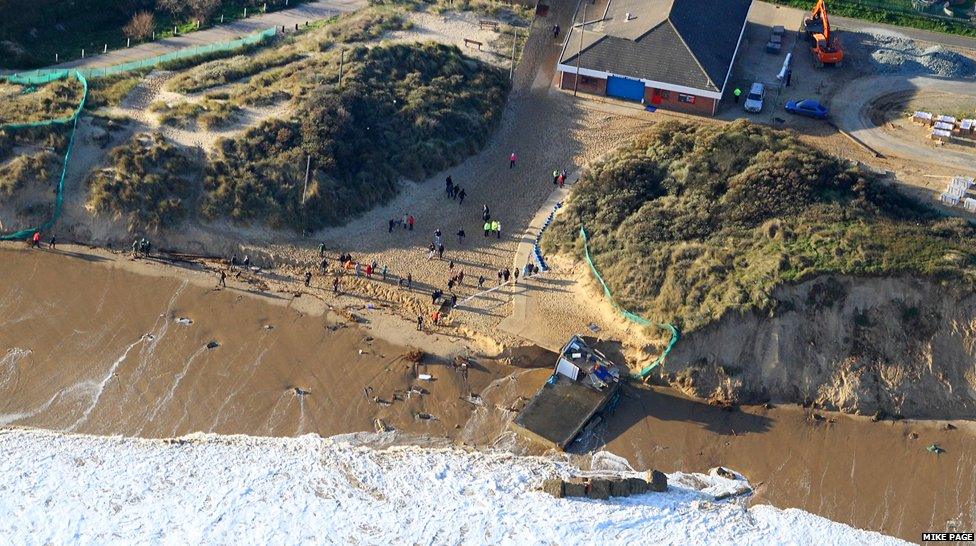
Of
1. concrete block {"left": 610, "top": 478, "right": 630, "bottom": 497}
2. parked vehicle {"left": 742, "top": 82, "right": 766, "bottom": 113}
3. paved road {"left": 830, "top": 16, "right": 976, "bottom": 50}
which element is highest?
paved road {"left": 830, "top": 16, "right": 976, "bottom": 50}

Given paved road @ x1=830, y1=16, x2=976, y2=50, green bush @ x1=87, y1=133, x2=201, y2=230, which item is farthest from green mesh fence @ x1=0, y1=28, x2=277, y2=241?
paved road @ x1=830, y1=16, x2=976, y2=50

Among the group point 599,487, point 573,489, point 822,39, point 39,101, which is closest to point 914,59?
point 822,39

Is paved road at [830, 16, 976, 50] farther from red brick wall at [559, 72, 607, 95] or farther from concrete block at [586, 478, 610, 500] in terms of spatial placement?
concrete block at [586, 478, 610, 500]

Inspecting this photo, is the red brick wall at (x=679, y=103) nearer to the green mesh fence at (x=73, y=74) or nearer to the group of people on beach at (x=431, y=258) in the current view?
the group of people on beach at (x=431, y=258)

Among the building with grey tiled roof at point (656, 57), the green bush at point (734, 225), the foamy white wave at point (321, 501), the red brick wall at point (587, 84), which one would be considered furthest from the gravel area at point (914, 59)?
the foamy white wave at point (321, 501)

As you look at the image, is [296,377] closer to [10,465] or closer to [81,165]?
[10,465]

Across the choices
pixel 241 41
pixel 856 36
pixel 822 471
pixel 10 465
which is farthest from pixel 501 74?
pixel 10 465

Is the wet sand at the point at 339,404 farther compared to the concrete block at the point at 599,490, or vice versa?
the wet sand at the point at 339,404
